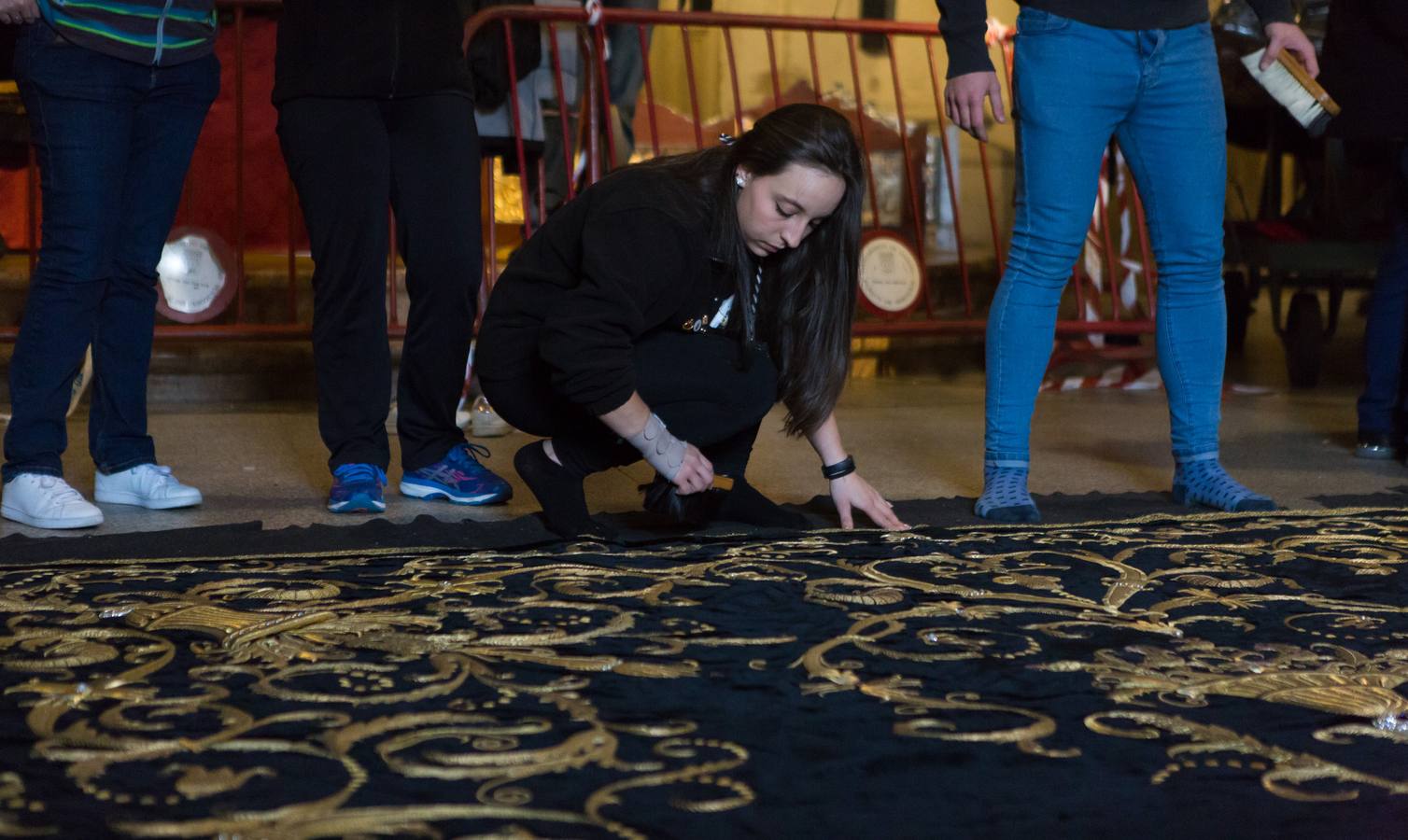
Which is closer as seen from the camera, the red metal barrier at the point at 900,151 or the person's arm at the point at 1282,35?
the person's arm at the point at 1282,35

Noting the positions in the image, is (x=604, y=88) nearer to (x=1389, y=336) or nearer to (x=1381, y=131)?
(x=1381, y=131)

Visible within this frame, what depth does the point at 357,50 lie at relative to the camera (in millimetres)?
2359

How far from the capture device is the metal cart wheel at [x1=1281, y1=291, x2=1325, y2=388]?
4.54 metres

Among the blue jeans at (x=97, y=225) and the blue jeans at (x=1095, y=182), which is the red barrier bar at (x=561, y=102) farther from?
the blue jeans at (x=1095, y=182)

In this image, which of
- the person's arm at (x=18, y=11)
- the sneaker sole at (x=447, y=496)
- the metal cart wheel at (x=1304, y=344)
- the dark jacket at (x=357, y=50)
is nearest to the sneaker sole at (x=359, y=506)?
the sneaker sole at (x=447, y=496)

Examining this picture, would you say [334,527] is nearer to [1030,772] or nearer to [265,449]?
[265,449]

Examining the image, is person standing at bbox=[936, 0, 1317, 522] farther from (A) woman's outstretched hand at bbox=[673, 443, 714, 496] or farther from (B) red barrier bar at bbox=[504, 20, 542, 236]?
(B) red barrier bar at bbox=[504, 20, 542, 236]

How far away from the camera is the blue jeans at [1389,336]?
3.16 metres

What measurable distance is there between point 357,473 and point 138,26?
0.78 meters

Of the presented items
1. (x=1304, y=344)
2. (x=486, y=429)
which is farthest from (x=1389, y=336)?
(x=486, y=429)

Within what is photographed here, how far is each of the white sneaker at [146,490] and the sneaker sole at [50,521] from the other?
15 cm

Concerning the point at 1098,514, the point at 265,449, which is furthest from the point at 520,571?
the point at 265,449

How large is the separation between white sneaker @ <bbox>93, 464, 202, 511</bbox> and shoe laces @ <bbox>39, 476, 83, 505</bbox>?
15cm

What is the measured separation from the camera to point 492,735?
4.07 feet
